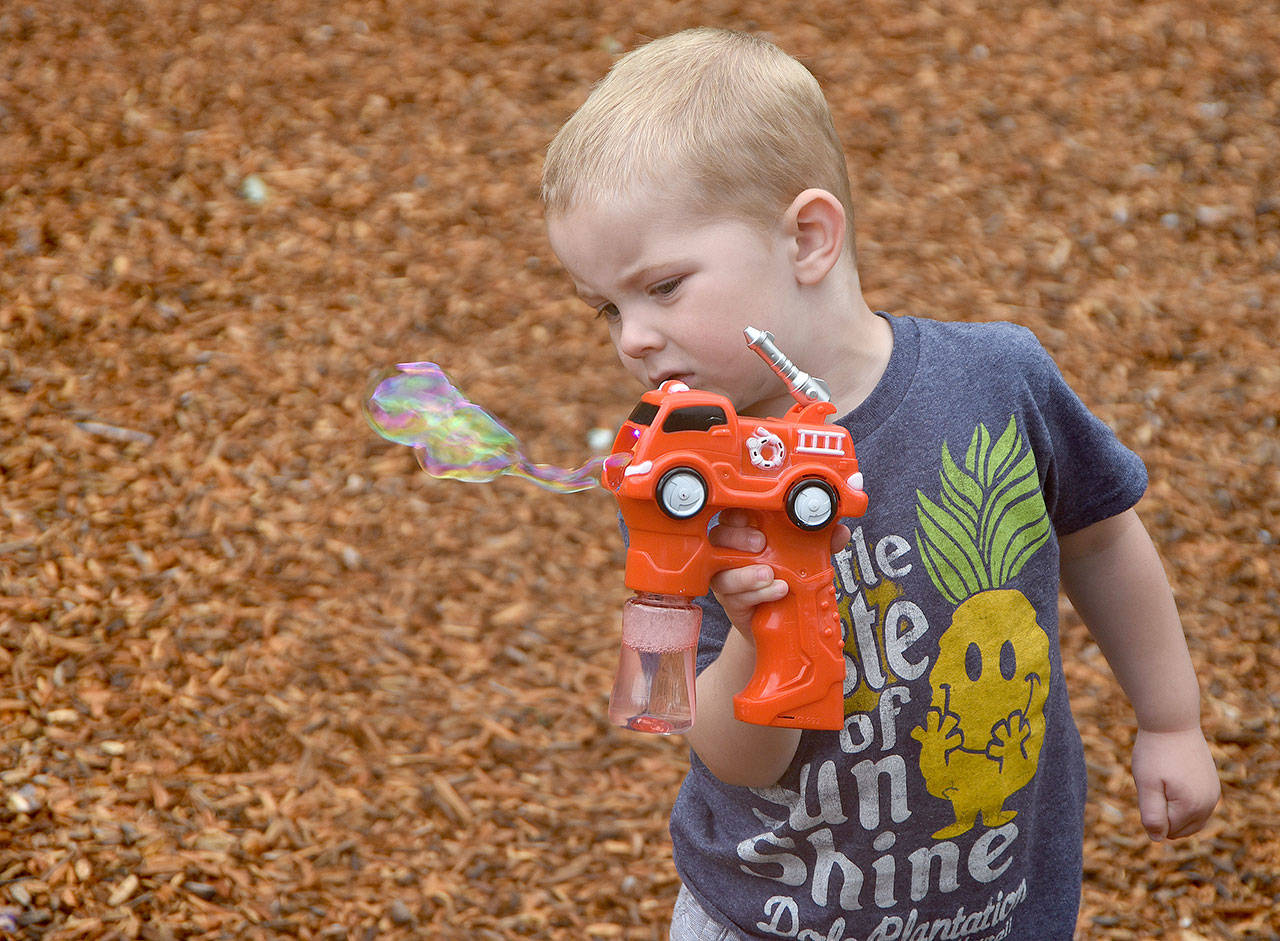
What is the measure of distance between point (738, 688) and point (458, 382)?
10.5 feet

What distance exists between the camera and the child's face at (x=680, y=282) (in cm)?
170

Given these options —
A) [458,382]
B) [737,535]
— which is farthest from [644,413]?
[458,382]

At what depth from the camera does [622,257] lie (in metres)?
1.71

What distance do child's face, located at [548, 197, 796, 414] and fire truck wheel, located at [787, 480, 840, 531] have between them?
0.90 ft

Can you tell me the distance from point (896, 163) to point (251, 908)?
4.10 m

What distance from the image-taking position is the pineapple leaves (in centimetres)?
185

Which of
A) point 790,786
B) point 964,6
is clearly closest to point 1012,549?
point 790,786

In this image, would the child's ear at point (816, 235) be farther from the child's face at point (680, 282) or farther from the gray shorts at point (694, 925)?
the gray shorts at point (694, 925)

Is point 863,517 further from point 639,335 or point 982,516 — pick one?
point 639,335

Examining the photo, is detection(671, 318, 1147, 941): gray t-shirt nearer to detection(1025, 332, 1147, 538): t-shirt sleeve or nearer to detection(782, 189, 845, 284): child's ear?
detection(1025, 332, 1147, 538): t-shirt sleeve

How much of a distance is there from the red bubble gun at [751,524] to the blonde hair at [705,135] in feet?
0.81

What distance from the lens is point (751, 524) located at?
1.59 m

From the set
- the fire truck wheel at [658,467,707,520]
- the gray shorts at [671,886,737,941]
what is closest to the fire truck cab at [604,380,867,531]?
the fire truck wheel at [658,467,707,520]

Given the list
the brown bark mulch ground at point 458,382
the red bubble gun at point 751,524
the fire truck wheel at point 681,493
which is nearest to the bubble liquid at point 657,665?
the red bubble gun at point 751,524
